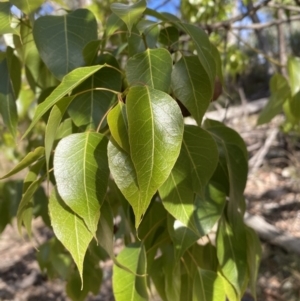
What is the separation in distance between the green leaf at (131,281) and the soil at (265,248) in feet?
3.53

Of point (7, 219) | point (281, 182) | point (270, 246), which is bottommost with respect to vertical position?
point (281, 182)

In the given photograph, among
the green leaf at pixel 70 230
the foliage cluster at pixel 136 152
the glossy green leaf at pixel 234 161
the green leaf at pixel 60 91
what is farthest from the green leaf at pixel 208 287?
the green leaf at pixel 60 91

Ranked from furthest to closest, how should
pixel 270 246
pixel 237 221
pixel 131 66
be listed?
pixel 270 246 → pixel 237 221 → pixel 131 66

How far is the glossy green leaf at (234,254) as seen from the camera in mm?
735

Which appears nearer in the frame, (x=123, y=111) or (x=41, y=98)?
(x=123, y=111)

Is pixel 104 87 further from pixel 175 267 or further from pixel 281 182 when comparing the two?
pixel 281 182

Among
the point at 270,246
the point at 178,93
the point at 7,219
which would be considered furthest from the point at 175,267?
the point at 270,246

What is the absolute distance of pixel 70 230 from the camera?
0.58 meters

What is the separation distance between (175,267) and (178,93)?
0.95 feet

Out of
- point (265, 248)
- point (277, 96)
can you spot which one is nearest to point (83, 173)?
point (277, 96)

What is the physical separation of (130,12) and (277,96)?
62cm

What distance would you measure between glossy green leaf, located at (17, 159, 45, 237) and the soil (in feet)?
3.89

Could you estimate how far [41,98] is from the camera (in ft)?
2.84

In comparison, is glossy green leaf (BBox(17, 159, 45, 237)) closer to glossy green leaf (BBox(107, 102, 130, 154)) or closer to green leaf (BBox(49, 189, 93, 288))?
green leaf (BBox(49, 189, 93, 288))
